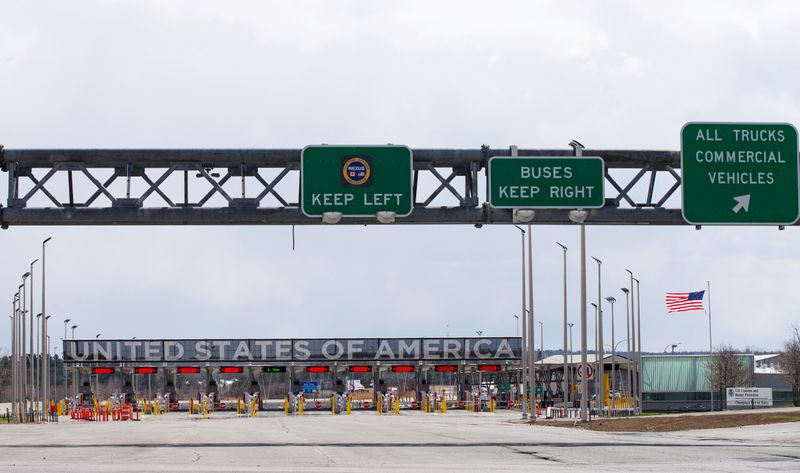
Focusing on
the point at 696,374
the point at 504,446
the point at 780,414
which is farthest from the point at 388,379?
the point at 504,446

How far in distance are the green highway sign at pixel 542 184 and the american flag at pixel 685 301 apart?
1661 inches

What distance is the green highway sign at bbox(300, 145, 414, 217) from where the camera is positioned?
26266mm

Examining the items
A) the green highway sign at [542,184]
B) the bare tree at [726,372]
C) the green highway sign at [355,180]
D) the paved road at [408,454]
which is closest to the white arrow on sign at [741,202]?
the green highway sign at [542,184]

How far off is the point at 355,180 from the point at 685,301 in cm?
4549

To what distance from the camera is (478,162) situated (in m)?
27.4

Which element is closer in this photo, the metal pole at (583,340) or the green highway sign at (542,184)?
the green highway sign at (542,184)

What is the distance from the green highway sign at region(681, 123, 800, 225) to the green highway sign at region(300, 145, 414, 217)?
6617 mm

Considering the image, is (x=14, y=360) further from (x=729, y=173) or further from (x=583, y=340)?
(x=729, y=173)

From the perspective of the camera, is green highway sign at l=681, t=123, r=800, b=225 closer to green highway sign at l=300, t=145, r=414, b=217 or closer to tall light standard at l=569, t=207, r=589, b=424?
green highway sign at l=300, t=145, r=414, b=217

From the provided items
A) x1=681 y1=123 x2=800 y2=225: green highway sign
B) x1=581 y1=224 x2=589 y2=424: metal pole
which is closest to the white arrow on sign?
x1=681 y1=123 x2=800 y2=225: green highway sign

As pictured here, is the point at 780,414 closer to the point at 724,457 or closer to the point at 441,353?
the point at 724,457

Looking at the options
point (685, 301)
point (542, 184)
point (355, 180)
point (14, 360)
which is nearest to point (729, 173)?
point (542, 184)

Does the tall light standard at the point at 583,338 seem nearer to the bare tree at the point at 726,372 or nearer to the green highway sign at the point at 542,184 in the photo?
the green highway sign at the point at 542,184

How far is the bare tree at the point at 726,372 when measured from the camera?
264 ft
